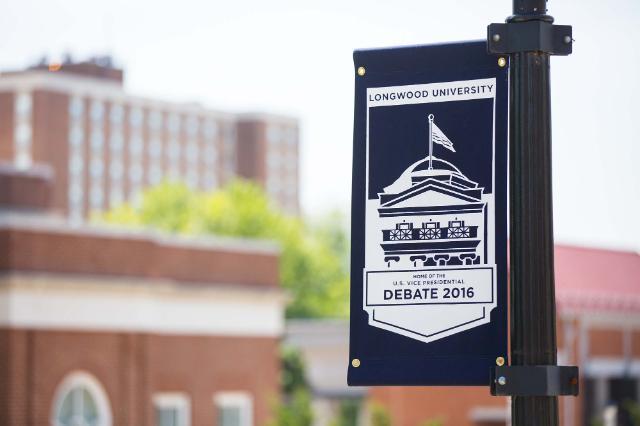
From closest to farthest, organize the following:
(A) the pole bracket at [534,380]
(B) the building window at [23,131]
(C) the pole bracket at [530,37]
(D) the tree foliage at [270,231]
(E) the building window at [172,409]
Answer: (A) the pole bracket at [534,380]
(C) the pole bracket at [530,37]
(E) the building window at [172,409]
(D) the tree foliage at [270,231]
(B) the building window at [23,131]

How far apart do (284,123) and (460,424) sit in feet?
364

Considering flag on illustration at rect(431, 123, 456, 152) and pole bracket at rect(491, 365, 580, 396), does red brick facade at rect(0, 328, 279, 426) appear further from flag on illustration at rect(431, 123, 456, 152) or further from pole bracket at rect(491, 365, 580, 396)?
pole bracket at rect(491, 365, 580, 396)

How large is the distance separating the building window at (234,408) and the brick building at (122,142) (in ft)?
264

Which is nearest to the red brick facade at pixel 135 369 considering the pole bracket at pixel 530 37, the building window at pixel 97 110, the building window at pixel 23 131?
the pole bracket at pixel 530 37

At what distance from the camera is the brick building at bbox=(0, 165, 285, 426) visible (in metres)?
33.9

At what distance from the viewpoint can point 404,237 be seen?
449cm

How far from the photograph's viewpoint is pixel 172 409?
124 ft

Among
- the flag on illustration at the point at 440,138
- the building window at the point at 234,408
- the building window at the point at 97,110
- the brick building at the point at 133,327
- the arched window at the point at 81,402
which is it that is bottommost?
the building window at the point at 234,408

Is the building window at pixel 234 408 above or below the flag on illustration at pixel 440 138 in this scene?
below

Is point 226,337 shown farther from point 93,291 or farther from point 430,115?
point 430,115

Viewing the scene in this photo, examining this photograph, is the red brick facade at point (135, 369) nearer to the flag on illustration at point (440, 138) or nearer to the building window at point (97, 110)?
the flag on illustration at point (440, 138)

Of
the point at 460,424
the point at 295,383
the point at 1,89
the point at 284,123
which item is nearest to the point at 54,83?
the point at 1,89

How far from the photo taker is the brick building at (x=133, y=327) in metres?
33.9

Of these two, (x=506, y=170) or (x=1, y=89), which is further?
(x=1, y=89)
